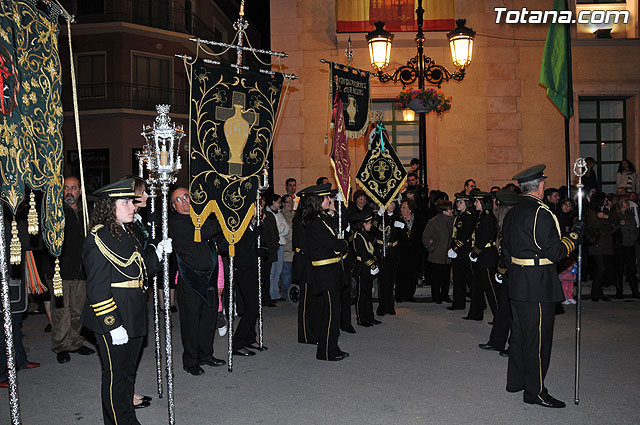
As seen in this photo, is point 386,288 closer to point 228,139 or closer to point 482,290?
point 482,290

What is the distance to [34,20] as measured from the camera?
4703 millimetres

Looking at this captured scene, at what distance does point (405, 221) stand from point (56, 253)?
28.0ft

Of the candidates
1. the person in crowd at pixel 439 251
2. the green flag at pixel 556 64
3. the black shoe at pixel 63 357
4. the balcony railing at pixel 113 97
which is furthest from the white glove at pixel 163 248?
the balcony railing at pixel 113 97

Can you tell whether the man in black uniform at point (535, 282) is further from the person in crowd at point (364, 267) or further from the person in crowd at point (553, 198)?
the person in crowd at point (553, 198)

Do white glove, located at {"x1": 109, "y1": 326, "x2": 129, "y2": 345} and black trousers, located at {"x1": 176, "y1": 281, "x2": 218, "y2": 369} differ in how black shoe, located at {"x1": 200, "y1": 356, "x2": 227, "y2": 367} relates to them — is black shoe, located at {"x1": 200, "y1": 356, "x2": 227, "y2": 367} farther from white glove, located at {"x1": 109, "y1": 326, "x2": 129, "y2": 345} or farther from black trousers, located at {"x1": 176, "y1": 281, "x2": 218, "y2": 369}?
white glove, located at {"x1": 109, "y1": 326, "x2": 129, "y2": 345}

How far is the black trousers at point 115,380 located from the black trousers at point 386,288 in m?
6.28

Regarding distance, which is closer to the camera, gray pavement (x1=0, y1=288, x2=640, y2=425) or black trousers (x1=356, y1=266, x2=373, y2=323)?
gray pavement (x1=0, y1=288, x2=640, y2=425)

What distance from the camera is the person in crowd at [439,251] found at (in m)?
12.3

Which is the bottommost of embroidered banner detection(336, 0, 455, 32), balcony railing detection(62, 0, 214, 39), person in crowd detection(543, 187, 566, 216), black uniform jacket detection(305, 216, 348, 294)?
black uniform jacket detection(305, 216, 348, 294)

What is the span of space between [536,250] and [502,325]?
7.50 ft

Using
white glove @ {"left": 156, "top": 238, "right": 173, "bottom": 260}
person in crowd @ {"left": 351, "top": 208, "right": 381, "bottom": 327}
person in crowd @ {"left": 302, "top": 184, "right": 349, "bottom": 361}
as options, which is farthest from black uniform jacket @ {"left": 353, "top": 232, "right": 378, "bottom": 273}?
white glove @ {"left": 156, "top": 238, "right": 173, "bottom": 260}

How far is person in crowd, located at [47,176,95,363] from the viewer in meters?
8.09

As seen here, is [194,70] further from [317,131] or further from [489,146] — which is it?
[489,146]

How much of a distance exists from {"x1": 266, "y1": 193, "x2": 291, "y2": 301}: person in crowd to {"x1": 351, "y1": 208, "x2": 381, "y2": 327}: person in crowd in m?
2.74
